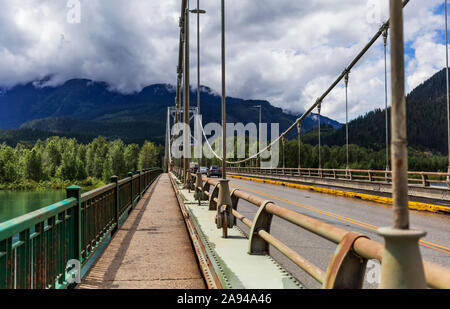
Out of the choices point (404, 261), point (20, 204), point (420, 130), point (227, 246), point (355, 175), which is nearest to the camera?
point (404, 261)

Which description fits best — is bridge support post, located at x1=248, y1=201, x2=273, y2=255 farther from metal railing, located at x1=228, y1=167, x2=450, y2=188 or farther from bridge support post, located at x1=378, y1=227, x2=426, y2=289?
metal railing, located at x1=228, y1=167, x2=450, y2=188

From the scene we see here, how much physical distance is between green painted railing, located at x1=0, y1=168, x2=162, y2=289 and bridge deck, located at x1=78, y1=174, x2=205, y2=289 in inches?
13.4

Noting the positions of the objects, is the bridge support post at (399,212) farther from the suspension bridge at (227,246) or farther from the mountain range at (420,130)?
the mountain range at (420,130)

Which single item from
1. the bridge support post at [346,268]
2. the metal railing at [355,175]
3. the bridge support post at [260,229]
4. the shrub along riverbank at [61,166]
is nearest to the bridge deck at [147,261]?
the bridge support post at [260,229]

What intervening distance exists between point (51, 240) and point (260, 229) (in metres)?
2.63

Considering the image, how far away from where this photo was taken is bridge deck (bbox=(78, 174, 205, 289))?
579 cm

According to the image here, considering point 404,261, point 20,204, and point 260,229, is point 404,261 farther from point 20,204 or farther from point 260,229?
point 20,204

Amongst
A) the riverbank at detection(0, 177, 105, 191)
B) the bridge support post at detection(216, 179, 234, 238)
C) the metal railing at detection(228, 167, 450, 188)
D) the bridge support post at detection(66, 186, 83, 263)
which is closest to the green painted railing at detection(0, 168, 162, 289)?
the bridge support post at detection(66, 186, 83, 263)

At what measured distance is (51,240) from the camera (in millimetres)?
4824

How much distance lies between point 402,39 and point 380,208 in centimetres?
1480

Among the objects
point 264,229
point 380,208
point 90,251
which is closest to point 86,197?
point 90,251

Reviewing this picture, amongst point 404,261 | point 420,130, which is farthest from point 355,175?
point 420,130

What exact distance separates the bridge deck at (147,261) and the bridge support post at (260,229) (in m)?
0.84

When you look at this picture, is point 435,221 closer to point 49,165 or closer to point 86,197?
point 86,197
